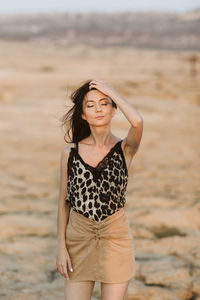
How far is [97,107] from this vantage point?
83.1 inches

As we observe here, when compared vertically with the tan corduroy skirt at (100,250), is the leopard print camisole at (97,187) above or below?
above

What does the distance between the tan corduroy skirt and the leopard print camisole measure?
4 centimetres

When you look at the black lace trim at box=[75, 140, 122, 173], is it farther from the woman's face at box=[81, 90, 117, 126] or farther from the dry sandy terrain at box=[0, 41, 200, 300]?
the dry sandy terrain at box=[0, 41, 200, 300]

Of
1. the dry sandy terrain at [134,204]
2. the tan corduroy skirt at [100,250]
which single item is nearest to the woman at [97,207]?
the tan corduroy skirt at [100,250]

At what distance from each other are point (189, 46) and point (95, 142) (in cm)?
5999

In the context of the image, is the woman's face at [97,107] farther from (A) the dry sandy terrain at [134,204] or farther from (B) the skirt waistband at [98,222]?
(A) the dry sandy terrain at [134,204]

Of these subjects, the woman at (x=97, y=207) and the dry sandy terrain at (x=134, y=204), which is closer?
the woman at (x=97, y=207)

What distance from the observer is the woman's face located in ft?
6.97

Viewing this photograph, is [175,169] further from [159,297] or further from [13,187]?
[159,297]

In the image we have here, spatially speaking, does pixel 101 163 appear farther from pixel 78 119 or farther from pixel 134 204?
pixel 134 204

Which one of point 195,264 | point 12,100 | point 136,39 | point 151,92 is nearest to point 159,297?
point 195,264

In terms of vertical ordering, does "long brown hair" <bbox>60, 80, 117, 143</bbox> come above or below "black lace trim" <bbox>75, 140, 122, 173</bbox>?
above

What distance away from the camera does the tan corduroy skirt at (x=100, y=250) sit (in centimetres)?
204

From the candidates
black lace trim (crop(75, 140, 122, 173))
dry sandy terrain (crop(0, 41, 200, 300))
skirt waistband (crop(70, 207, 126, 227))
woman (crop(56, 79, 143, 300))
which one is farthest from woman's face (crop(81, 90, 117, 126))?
dry sandy terrain (crop(0, 41, 200, 300))
